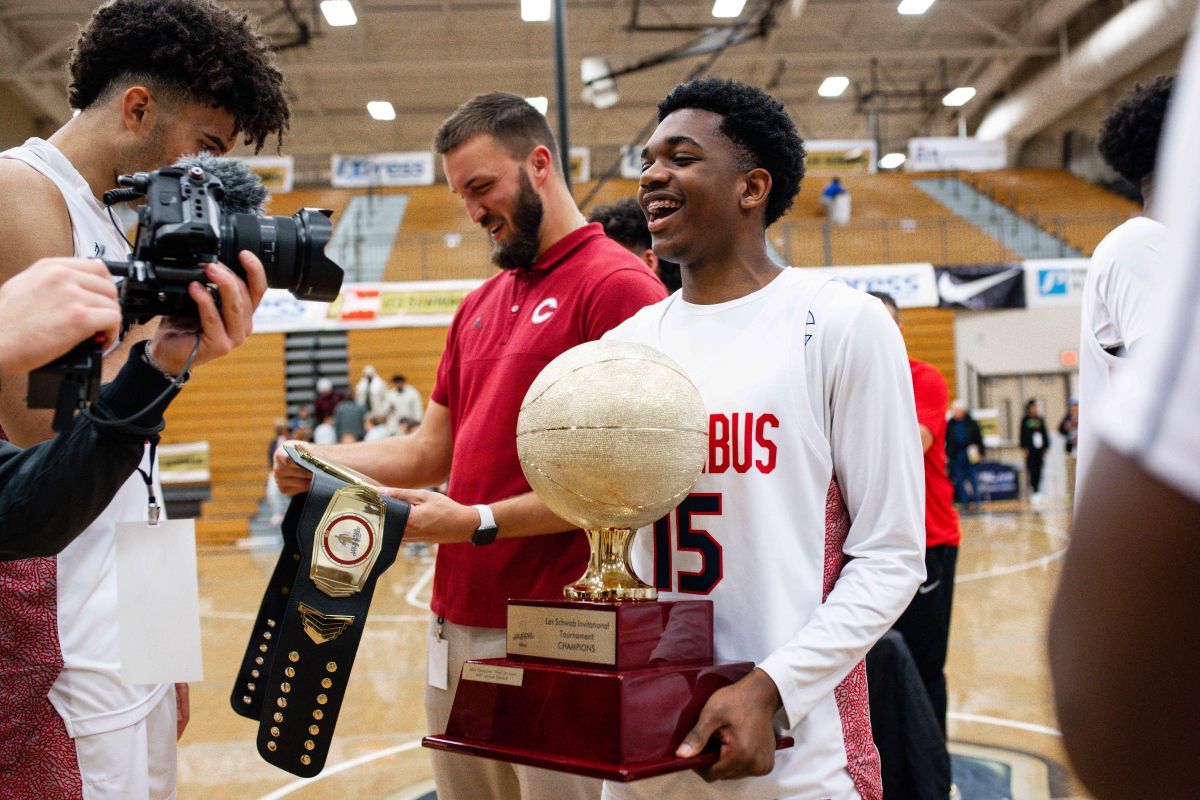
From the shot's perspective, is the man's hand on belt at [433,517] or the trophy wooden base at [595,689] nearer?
the trophy wooden base at [595,689]

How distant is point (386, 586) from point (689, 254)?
8.76m

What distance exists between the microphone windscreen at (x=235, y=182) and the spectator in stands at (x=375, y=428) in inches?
504

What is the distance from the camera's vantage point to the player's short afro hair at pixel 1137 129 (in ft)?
7.25

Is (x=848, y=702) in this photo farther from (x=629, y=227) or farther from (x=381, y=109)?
(x=381, y=109)

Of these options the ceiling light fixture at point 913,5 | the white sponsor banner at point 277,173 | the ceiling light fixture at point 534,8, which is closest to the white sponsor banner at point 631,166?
the ceiling light fixture at point 534,8

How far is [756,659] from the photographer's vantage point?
149 cm

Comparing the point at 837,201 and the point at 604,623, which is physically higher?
the point at 837,201

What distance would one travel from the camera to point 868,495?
58.6 inches

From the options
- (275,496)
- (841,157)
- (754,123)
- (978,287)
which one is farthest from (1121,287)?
(841,157)

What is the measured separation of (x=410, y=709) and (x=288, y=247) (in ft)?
14.2

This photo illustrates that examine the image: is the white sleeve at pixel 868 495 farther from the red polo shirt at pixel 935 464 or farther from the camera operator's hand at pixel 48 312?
the red polo shirt at pixel 935 464

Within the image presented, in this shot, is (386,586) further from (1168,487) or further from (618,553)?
(1168,487)

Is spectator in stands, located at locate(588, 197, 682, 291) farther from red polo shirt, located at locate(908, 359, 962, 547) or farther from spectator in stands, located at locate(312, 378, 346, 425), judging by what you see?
spectator in stands, located at locate(312, 378, 346, 425)

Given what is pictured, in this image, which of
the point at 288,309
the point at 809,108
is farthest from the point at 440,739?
the point at 809,108
